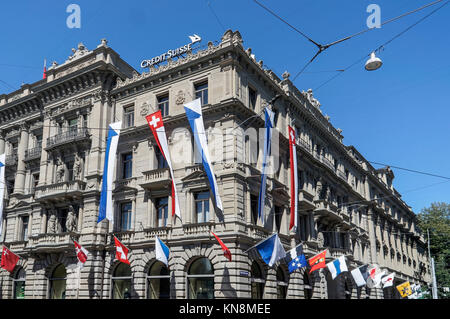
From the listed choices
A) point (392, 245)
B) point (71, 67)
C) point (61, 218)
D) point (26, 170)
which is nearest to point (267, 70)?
point (71, 67)

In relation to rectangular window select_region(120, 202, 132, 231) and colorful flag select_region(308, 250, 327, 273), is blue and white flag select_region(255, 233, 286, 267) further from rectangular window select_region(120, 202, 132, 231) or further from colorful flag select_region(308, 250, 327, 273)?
rectangular window select_region(120, 202, 132, 231)

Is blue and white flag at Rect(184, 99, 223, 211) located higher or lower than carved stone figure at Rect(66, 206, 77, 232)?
higher

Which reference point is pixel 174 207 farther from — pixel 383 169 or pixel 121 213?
pixel 383 169

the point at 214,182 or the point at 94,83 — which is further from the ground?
the point at 94,83

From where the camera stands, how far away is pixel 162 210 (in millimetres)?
30078

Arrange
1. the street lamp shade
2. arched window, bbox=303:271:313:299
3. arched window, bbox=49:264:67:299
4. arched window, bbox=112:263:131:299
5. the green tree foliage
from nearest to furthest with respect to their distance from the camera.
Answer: the street lamp shade < arched window, bbox=112:263:131:299 < arched window, bbox=49:264:67:299 < arched window, bbox=303:271:313:299 < the green tree foliage

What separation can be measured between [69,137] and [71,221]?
7362mm

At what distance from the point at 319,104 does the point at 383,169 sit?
28002 millimetres

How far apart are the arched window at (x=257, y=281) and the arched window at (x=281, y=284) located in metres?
2.15

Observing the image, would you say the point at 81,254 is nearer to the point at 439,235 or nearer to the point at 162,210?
the point at 162,210

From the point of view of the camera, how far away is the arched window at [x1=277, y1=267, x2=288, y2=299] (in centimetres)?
3045

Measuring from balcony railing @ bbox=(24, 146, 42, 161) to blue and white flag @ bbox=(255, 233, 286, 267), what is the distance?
24.1m

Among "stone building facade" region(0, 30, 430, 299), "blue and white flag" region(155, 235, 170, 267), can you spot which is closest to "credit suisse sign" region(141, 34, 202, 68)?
"stone building facade" region(0, 30, 430, 299)

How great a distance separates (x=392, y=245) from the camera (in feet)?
197
